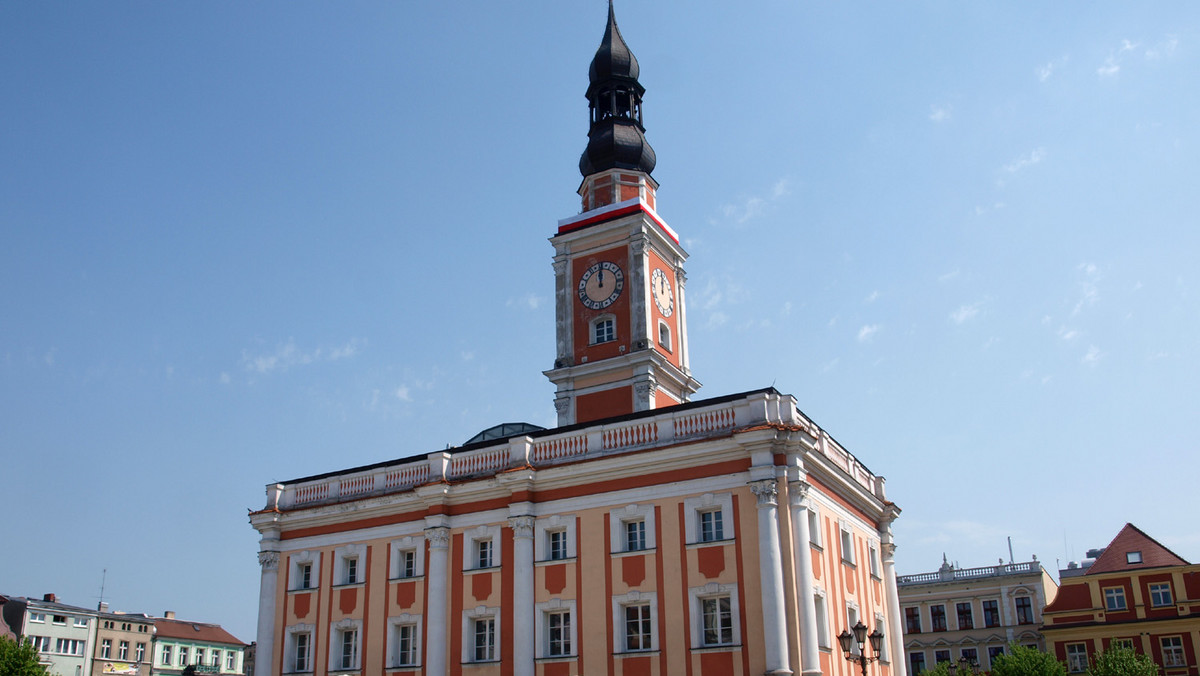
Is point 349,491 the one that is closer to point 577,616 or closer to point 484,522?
point 484,522

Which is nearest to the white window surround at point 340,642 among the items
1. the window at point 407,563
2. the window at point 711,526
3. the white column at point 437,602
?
the window at point 407,563

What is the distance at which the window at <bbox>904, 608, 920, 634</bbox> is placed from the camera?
254ft

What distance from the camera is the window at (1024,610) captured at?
7369 cm

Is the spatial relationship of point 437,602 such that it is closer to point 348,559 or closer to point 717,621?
point 348,559

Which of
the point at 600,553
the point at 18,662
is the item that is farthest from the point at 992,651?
the point at 18,662

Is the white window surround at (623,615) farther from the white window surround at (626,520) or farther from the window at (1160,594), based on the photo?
the window at (1160,594)

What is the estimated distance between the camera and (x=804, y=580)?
30422mm

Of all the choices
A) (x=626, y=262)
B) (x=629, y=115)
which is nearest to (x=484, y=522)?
(x=626, y=262)

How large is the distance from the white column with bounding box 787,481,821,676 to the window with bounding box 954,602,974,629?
5070 centimetres

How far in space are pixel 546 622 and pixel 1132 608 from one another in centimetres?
4684

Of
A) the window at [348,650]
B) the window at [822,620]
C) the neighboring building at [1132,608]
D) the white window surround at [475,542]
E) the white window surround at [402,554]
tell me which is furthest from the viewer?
the neighboring building at [1132,608]

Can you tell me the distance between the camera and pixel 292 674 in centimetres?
3875

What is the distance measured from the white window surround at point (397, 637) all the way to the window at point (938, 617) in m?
52.9

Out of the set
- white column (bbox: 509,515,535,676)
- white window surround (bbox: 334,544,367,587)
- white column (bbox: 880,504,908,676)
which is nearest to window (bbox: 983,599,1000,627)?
white column (bbox: 880,504,908,676)
